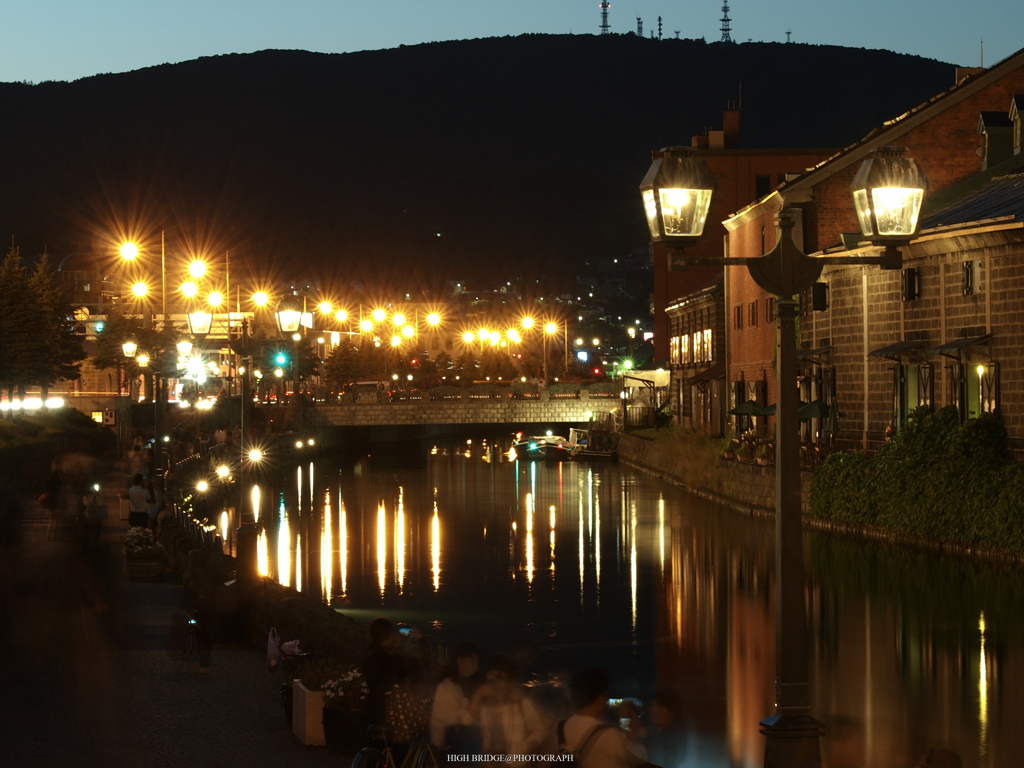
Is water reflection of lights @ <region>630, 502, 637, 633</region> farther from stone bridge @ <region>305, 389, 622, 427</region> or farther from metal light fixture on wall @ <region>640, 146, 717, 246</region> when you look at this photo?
stone bridge @ <region>305, 389, 622, 427</region>

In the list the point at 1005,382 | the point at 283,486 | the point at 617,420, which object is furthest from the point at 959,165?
the point at 617,420

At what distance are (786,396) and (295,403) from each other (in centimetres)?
7692

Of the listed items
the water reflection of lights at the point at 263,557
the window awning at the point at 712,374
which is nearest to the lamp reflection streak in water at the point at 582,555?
the water reflection of lights at the point at 263,557

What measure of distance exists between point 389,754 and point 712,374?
177 ft

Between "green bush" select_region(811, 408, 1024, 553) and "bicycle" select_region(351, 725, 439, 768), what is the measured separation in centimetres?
2094

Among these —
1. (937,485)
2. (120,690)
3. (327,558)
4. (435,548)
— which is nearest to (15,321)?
(327,558)

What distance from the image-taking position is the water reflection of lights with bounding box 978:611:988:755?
Result: 17386 millimetres

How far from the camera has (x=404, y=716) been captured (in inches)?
477

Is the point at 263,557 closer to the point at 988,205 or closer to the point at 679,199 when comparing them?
the point at 988,205

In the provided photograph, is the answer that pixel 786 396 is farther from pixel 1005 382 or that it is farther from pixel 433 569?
pixel 433 569

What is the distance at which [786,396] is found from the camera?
10812mm

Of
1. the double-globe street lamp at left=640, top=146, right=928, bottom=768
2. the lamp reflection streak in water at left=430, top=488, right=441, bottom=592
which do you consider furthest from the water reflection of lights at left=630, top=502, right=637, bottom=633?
the double-globe street lamp at left=640, top=146, right=928, bottom=768

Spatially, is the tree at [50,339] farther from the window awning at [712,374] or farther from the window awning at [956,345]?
the window awning at [956,345]

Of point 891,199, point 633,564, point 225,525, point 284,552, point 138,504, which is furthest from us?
point 225,525
